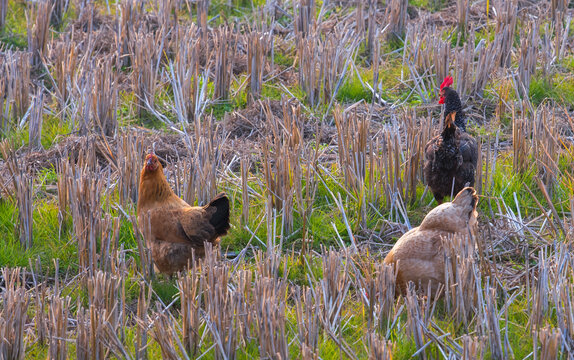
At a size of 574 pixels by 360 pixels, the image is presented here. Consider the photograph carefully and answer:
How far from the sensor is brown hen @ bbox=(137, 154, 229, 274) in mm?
5066

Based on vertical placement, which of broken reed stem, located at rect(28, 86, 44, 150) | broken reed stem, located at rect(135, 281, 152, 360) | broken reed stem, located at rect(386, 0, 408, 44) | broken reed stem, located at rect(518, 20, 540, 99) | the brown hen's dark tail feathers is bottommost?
broken reed stem, located at rect(135, 281, 152, 360)

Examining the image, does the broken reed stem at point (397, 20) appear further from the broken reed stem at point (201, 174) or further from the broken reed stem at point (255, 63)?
the broken reed stem at point (201, 174)

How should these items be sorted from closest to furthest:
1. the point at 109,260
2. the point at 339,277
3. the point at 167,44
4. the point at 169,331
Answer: the point at 169,331, the point at 339,277, the point at 109,260, the point at 167,44

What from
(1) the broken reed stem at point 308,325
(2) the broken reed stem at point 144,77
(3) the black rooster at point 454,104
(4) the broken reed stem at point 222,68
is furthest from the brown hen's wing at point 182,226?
(4) the broken reed stem at point 222,68

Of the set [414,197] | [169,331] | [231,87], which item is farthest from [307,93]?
[169,331]

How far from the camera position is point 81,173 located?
524 cm

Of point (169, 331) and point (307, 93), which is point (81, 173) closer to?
point (169, 331)

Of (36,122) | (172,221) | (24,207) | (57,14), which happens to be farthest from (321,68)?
(57,14)

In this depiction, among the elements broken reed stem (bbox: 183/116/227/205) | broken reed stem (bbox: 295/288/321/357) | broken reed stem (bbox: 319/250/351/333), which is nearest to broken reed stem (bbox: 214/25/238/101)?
broken reed stem (bbox: 183/116/227/205)

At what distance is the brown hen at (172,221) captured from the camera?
5066 mm

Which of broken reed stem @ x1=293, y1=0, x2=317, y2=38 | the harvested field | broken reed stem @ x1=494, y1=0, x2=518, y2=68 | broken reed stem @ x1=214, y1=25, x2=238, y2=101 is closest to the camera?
the harvested field

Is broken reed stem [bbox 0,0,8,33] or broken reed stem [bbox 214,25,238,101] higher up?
broken reed stem [bbox 0,0,8,33]

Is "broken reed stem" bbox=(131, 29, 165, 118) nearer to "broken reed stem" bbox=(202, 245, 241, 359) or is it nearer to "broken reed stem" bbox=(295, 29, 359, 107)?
"broken reed stem" bbox=(295, 29, 359, 107)

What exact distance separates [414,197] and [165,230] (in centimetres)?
201
